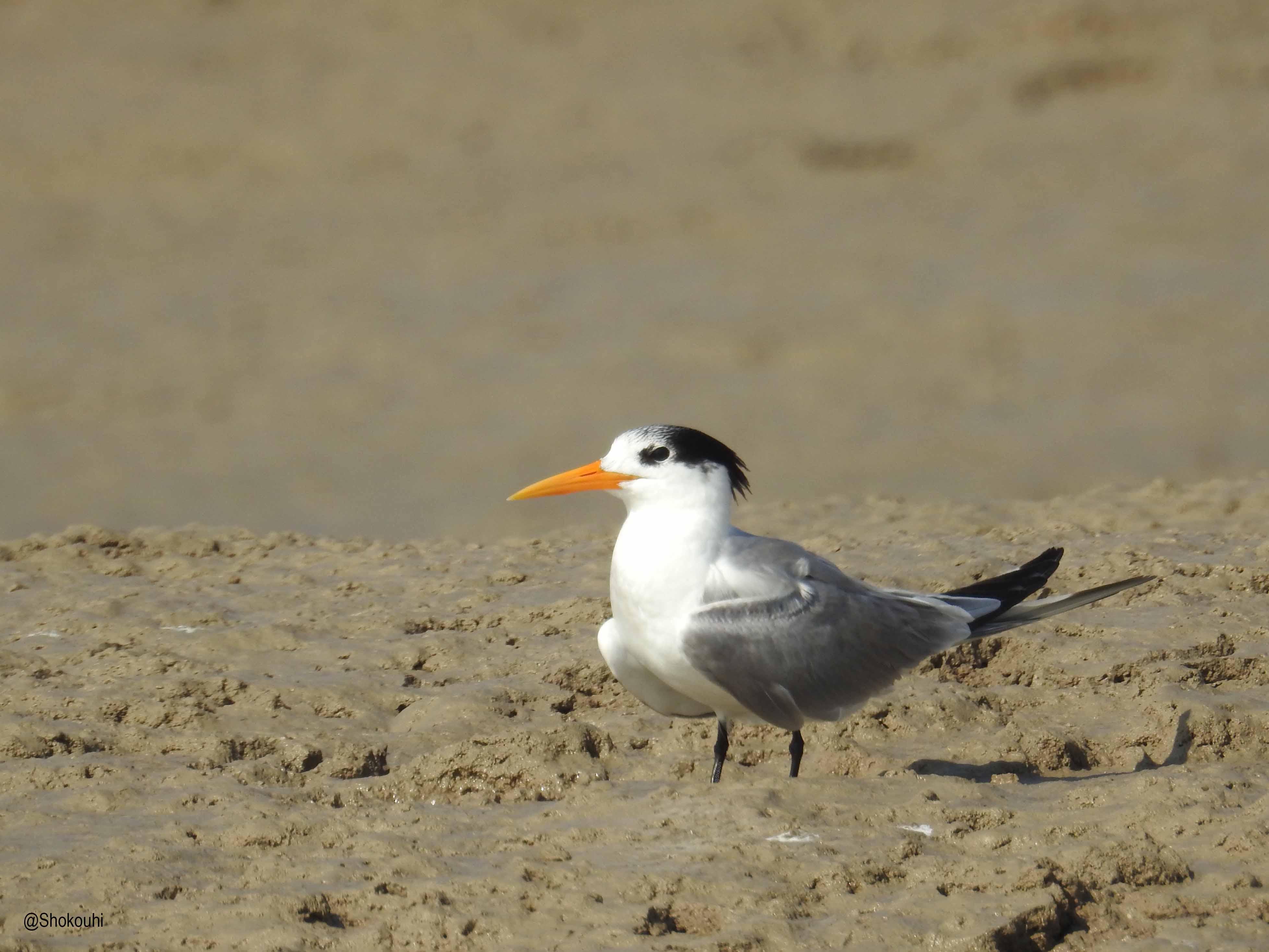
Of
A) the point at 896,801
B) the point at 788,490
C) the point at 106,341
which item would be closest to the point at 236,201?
the point at 106,341

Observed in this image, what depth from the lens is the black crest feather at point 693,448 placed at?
15.8 feet

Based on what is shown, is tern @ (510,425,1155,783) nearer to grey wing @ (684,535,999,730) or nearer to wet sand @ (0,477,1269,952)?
grey wing @ (684,535,999,730)

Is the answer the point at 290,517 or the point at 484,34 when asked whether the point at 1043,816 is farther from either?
the point at 484,34

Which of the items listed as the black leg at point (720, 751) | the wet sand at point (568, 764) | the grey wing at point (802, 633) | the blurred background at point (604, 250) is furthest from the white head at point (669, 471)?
the blurred background at point (604, 250)

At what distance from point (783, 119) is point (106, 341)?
7.31 m

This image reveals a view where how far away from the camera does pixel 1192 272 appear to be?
14328 millimetres

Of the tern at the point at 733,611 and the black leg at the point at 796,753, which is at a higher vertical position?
the tern at the point at 733,611

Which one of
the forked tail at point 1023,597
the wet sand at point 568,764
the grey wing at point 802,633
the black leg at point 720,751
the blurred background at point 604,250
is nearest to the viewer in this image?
the wet sand at point 568,764

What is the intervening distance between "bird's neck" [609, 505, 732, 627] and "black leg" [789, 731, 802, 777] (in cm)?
52

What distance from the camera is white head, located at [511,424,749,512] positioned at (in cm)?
479

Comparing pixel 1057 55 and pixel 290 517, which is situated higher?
pixel 1057 55

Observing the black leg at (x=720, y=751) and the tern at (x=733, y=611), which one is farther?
the black leg at (x=720, y=751)

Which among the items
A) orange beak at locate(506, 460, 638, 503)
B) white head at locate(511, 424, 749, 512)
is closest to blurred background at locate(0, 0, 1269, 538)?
orange beak at locate(506, 460, 638, 503)

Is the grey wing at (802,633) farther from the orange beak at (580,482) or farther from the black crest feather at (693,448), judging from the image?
the orange beak at (580,482)
